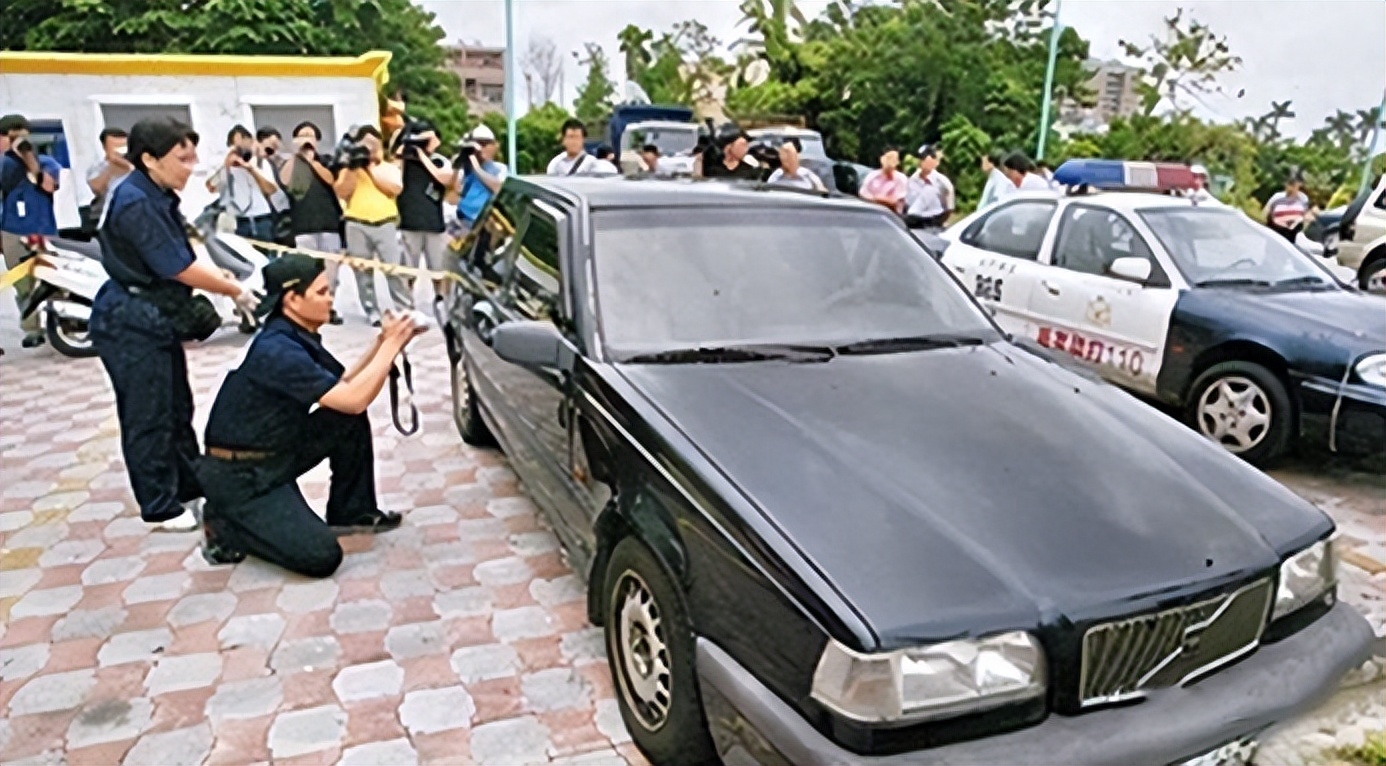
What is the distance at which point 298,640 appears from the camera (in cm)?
313

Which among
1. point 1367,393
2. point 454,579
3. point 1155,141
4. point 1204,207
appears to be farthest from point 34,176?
point 1155,141

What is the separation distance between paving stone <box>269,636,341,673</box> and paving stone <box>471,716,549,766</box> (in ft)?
2.18

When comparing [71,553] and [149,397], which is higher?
[149,397]

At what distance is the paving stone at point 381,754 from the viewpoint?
2539 millimetres

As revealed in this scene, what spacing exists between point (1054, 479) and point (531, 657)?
1.77 m

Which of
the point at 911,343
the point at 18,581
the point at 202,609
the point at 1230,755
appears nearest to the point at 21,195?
the point at 18,581

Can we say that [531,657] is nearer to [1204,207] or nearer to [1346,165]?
[1204,207]

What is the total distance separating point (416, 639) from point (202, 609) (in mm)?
849

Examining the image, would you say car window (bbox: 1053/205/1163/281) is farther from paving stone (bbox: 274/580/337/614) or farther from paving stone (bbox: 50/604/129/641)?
paving stone (bbox: 50/604/129/641)

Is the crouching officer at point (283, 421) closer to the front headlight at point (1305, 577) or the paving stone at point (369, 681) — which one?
the paving stone at point (369, 681)

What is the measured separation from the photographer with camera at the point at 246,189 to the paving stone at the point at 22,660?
18.4 ft

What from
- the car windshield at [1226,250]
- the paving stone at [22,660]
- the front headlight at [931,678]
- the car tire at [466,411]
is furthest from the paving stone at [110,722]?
the car windshield at [1226,250]

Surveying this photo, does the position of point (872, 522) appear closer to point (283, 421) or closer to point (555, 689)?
point (555, 689)

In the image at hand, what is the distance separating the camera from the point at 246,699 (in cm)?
280
